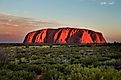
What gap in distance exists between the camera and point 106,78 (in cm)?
907

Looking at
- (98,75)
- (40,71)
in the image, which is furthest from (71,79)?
(40,71)

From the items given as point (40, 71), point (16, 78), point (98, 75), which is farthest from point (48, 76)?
point (98, 75)

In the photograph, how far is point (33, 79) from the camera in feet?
42.0

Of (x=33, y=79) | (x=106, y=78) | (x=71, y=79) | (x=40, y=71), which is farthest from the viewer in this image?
(x=40, y=71)

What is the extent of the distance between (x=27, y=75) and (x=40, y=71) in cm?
273

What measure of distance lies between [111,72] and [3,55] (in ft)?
30.8

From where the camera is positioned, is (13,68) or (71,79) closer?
(71,79)

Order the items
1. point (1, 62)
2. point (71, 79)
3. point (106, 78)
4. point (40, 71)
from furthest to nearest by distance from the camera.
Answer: point (1, 62), point (40, 71), point (71, 79), point (106, 78)

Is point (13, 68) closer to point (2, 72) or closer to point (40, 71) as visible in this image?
point (40, 71)

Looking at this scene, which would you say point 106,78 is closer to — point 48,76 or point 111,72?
point 111,72

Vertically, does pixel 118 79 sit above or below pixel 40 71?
above

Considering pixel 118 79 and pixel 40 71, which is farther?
pixel 40 71

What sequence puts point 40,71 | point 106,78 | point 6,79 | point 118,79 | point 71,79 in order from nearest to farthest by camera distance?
point 118,79
point 106,78
point 71,79
point 6,79
point 40,71

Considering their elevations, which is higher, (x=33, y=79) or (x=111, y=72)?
(x=111, y=72)
